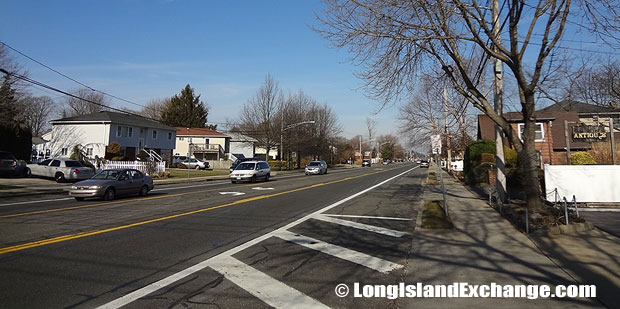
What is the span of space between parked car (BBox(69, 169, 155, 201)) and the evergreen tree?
2642 inches

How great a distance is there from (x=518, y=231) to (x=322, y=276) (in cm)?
574

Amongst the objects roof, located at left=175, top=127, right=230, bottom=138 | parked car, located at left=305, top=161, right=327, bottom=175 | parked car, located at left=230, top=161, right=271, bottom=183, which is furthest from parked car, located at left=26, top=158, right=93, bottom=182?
roof, located at left=175, top=127, right=230, bottom=138

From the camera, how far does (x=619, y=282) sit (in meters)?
5.14

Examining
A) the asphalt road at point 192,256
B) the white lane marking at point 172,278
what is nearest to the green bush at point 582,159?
the asphalt road at point 192,256

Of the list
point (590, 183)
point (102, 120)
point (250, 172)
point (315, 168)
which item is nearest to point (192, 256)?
point (590, 183)

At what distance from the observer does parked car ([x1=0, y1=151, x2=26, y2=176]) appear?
76.8ft

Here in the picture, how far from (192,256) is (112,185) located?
10319 millimetres

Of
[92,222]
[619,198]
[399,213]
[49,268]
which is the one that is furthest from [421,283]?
[619,198]

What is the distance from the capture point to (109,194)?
14844 millimetres

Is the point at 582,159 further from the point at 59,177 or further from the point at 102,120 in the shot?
the point at 102,120

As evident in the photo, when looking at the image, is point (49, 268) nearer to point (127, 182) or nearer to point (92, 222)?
point (92, 222)

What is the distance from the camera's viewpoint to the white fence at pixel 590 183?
12.1m

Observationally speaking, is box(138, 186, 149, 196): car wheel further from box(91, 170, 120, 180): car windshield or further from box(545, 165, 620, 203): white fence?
box(545, 165, 620, 203): white fence

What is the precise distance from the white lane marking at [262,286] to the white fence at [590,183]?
10.7 meters
